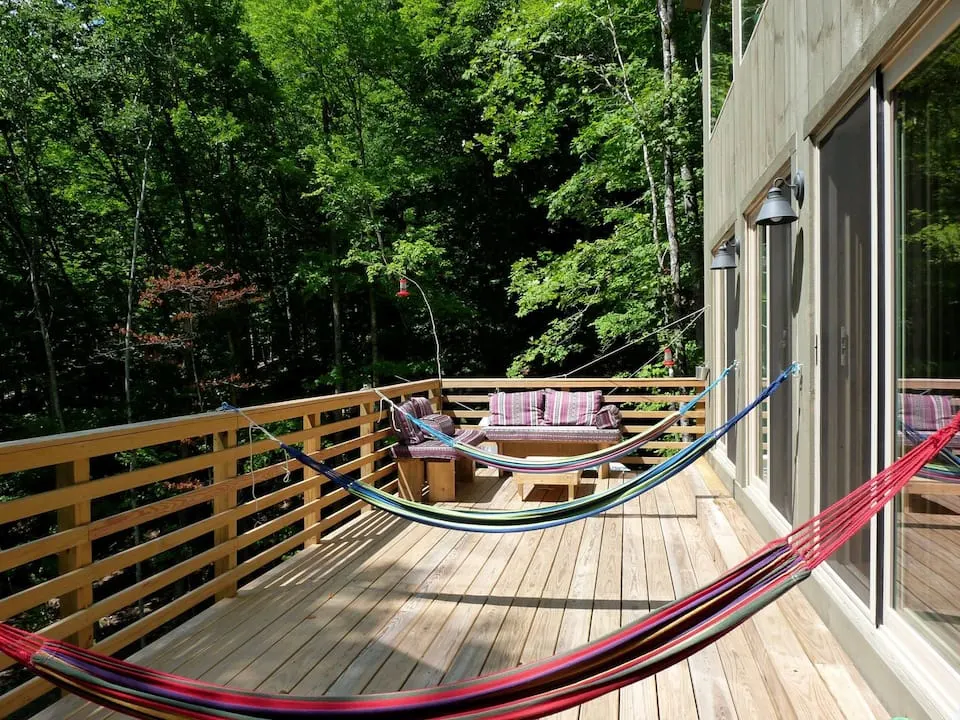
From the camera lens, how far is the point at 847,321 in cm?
236

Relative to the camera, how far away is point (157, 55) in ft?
38.8

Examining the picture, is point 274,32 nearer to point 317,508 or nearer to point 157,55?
point 157,55

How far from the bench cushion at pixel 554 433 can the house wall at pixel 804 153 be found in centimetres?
99

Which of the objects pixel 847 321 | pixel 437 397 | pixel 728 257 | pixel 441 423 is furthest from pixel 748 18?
pixel 437 397

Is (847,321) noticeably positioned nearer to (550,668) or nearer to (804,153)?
(804,153)

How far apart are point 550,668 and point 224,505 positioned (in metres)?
2.20

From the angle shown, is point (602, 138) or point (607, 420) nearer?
point (607, 420)

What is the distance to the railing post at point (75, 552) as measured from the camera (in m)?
2.24

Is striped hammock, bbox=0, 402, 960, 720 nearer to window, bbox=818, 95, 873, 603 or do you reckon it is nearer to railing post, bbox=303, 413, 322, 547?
window, bbox=818, 95, 873, 603

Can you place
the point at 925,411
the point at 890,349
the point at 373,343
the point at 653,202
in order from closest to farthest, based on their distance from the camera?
the point at 925,411, the point at 890,349, the point at 653,202, the point at 373,343

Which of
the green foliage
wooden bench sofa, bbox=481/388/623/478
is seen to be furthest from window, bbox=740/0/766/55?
the green foliage

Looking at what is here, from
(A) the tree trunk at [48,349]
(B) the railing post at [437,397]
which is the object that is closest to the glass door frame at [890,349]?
(B) the railing post at [437,397]

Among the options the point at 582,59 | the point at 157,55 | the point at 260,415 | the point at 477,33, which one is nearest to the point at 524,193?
the point at 477,33

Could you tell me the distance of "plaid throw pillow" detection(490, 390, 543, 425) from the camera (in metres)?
5.95
